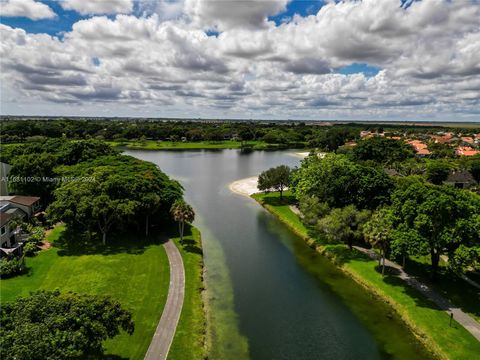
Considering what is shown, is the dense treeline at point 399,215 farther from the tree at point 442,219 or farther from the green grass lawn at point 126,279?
the green grass lawn at point 126,279

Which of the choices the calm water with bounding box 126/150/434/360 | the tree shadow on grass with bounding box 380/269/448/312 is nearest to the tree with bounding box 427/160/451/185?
the calm water with bounding box 126/150/434/360

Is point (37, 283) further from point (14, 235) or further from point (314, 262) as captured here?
point (314, 262)

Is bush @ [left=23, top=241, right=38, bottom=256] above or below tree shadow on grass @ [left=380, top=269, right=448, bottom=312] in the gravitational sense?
above

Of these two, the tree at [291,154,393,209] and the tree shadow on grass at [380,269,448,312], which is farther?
the tree at [291,154,393,209]

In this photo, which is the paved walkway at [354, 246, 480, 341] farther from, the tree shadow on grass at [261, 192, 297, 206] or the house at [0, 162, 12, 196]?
the house at [0, 162, 12, 196]

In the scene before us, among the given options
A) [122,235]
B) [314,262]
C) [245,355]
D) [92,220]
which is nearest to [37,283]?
[92,220]

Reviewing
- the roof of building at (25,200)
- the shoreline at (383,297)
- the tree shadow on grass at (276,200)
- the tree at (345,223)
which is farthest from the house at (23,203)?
the tree at (345,223)

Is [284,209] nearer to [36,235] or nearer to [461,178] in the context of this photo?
[36,235]

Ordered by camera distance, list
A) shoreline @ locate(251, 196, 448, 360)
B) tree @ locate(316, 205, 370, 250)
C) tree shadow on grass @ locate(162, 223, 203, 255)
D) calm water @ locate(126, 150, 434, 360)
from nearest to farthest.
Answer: shoreline @ locate(251, 196, 448, 360) → calm water @ locate(126, 150, 434, 360) → tree @ locate(316, 205, 370, 250) → tree shadow on grass @ locate(162, 223, 203, 255)
